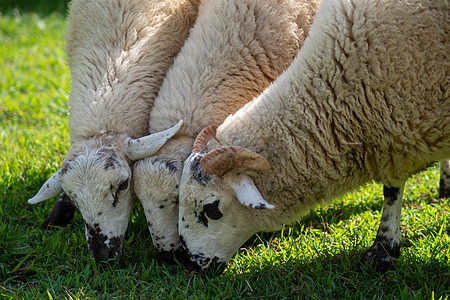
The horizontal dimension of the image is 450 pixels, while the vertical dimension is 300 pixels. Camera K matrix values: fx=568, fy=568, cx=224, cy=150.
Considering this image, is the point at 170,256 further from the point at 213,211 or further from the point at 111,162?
the point at 111,162

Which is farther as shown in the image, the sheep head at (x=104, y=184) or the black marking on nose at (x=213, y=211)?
the sheep head at (x=104, y=184)

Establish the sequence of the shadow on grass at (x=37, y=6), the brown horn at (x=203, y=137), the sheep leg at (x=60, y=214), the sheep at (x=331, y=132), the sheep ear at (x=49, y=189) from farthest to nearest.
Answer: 1. the shadow on grass at (x=37, y=6)
2. the sheep leg at (x=60, y=214)
3. the sheep ear at (x=49, y=189)
4. the brown horn at (x=203, y=137)
5. the sheep at (x=331, y=132)

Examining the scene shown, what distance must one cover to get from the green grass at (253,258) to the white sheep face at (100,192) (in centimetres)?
14

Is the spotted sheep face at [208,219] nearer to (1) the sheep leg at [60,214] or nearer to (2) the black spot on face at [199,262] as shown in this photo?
(2) the black spot on face at [199,262]

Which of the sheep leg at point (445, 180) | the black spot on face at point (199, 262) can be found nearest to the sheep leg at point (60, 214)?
the black spot on face at point (199, 262)

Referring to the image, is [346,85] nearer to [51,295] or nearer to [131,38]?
[131,38]

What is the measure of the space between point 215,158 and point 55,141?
9.81 feet

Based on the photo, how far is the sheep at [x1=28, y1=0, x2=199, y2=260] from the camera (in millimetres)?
4156

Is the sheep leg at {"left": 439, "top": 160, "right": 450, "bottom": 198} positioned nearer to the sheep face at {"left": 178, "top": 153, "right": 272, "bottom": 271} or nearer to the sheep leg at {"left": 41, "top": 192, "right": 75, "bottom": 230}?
the sheep face at {"left": 178, "top": 153, "right": 272, "bottom": 271}

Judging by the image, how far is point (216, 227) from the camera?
12.8 feet

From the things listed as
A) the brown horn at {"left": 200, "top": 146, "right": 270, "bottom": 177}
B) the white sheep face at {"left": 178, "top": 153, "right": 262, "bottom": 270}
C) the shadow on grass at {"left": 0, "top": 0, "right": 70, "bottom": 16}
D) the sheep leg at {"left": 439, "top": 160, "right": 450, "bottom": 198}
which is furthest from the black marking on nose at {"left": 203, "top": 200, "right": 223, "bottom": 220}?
the shadow on grass at {"left": 0, "top": 0, "right": 70, "bottom": 16}

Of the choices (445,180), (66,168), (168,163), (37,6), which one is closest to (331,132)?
(168,163)

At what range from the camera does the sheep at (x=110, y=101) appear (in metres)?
4.16

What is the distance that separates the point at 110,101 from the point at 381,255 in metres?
2.30
